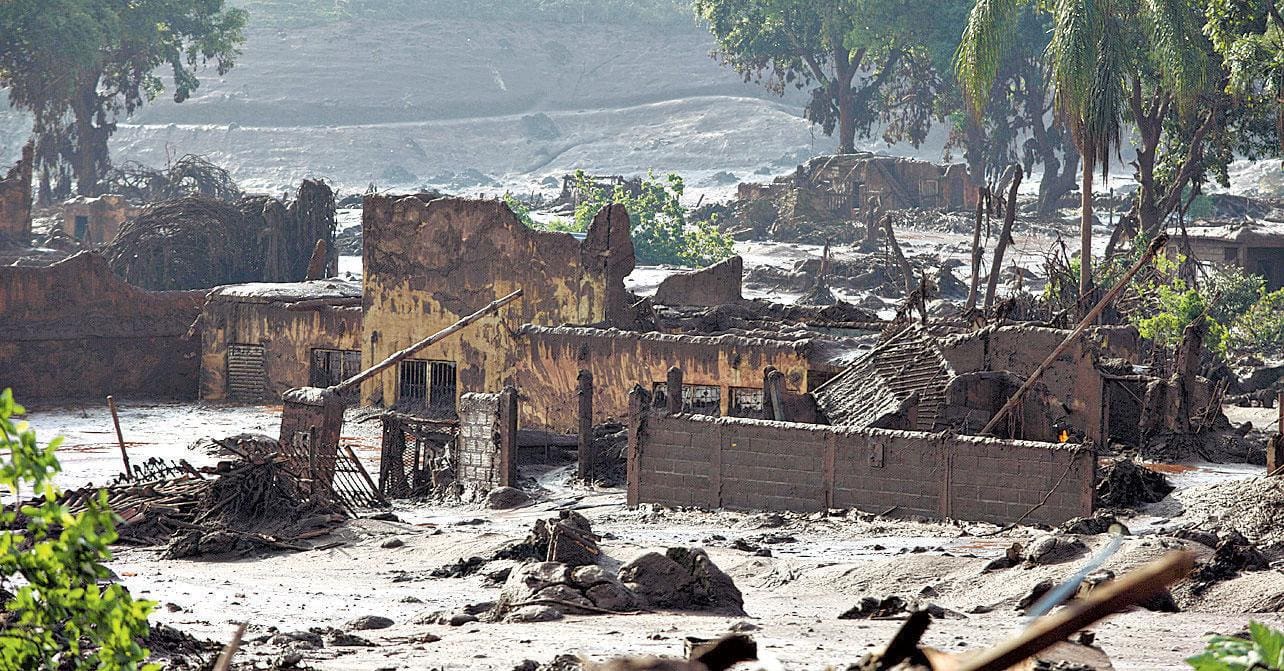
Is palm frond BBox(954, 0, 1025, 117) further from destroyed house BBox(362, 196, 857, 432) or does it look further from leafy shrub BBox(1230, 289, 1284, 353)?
destroyed house BBox(362, 196, 857, 432)

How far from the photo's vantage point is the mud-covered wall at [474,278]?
27.3 meters

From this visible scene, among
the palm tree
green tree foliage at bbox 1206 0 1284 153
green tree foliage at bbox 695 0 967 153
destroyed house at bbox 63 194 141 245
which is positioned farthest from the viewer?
green tree foliage at bbox 695 0 967 153

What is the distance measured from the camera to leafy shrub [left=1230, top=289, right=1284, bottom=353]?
33.0 m

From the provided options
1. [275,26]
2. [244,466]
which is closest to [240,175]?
[275,26]

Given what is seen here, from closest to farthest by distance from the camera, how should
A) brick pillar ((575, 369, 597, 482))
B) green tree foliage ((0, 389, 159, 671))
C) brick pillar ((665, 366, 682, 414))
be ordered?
green tree foliage ((0, 389, 159, 671)) → brick pillar ((575, 369, 597, 482)) → brick pillar ((665, 366, 682, 414))

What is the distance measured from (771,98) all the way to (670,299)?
2612 inches

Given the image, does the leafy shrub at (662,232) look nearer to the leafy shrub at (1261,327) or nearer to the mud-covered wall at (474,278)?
the leafy shrub at (1261,327)

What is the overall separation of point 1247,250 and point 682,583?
2894 centimetres

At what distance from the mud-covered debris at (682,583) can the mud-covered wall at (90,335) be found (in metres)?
20.3

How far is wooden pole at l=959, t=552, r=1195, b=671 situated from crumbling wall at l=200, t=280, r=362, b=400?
26279 mm

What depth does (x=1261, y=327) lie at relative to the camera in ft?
109

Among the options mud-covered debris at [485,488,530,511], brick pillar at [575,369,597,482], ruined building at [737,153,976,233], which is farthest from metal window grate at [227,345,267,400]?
ruined building at [737,153,976,233]

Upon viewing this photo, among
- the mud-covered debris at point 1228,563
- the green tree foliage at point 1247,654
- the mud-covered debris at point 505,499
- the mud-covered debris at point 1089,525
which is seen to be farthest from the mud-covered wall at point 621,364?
the green tree foliage at point 1247,654

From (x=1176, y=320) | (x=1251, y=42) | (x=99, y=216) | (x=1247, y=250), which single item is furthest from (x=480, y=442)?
(x=99, y=216)
